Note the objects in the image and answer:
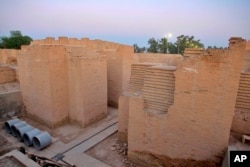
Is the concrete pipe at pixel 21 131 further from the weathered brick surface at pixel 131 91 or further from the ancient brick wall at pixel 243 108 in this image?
the ancient brick wall at pixel 243 108

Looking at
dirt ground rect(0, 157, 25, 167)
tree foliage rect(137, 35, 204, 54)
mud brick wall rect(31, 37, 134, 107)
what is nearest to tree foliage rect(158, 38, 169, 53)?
tree foliage rect(137, 35, 204, 54)

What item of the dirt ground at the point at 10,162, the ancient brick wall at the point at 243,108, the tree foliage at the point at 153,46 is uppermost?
the tree foliage at the point at 153,46

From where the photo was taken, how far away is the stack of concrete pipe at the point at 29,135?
6.90 m

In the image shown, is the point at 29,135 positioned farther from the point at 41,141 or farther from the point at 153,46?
the point at 153,46

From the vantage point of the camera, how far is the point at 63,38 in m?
15.2

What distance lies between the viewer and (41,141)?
6828 mm

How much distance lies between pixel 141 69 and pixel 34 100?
582 centimetres

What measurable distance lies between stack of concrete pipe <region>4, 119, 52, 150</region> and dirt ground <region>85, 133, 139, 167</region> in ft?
5.61

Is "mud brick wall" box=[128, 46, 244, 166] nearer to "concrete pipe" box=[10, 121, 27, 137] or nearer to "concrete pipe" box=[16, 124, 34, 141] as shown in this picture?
"concrete pipe" box=[16, 124, 34, 141]

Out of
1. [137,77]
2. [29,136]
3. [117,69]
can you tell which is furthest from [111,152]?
[117,69]

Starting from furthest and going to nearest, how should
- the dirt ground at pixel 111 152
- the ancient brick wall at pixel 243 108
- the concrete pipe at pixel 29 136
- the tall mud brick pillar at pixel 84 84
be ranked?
the tall mud brick pillar at pixel 84 84 → the concrete pipe at pixel 29 136 → the dirt ground at pixel 111 152 → the ancient brick wall at pixel 243 108

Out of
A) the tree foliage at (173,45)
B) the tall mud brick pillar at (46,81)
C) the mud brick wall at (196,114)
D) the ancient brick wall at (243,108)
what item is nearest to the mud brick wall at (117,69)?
the tall mud brick pillar at (46,81)

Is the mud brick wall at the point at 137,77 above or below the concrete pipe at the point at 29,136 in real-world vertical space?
above

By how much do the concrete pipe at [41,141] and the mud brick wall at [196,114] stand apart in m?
3.67
